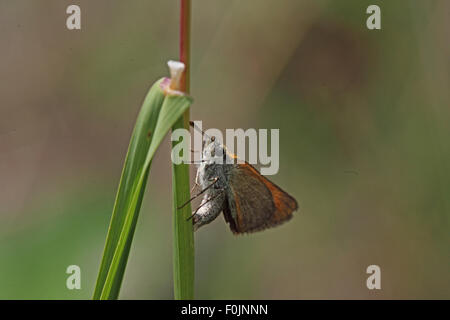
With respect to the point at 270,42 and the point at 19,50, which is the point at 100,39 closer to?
the point at 19,50

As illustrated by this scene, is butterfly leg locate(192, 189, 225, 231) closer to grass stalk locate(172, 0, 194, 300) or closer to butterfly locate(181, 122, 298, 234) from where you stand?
butterfly locate(181, 122, 298, 234)

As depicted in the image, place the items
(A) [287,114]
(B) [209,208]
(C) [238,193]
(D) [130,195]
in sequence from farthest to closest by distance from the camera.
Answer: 1. (A) [287,114]
2. (C) [238,193]
3. (B) [209,208]
4. (D) [130,195]

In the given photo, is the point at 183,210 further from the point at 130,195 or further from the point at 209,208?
the point at 209,208

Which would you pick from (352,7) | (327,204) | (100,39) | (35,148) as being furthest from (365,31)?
(35,148)

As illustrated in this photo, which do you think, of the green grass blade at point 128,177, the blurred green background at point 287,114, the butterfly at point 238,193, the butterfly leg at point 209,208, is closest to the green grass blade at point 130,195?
the green grass blade at point 128,177

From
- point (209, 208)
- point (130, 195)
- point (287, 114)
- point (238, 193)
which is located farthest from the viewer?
point (287, 114)

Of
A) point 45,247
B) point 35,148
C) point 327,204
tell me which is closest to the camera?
point 45,247

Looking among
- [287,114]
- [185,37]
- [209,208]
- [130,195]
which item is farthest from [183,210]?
[287,114]

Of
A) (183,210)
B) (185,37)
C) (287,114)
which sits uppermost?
(287,114)
